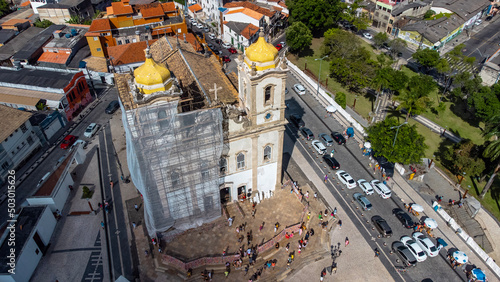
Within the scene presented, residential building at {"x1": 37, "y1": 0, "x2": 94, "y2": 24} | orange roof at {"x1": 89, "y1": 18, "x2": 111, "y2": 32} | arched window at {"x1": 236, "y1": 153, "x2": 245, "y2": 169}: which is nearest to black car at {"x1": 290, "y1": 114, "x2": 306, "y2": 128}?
arched window at {"x1": 236, "y1": 153, "x2": 245, "y2": 169}

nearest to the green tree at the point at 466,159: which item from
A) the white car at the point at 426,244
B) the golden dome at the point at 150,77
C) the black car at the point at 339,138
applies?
the black car at the point at 339,138

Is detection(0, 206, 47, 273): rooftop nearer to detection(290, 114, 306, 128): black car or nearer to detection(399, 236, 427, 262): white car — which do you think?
detection(290, 114, 306, 128): black car

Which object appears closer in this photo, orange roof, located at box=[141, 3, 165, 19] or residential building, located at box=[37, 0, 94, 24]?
orange roof, located at box=[141, 3, 165, 19]

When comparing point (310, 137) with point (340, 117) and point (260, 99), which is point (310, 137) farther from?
point (260, 99)

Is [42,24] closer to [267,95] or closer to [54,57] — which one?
[54,57]

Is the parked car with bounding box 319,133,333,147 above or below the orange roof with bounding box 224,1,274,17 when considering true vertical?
below

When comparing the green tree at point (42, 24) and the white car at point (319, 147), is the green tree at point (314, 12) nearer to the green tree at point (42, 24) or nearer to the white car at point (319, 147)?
the white car at point (319, 147)
